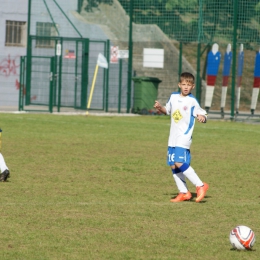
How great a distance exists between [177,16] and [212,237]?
2356 cm

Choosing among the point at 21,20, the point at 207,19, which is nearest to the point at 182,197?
the point at 207,19

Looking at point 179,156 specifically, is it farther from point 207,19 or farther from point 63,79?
point 63,79

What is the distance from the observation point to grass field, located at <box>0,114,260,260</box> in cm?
748

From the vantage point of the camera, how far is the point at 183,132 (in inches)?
421

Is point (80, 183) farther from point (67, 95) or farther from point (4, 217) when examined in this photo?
point (67, 95)

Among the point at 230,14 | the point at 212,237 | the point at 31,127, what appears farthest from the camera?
the point at 230,14

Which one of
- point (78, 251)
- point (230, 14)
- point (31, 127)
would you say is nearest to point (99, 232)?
point (78, 251)

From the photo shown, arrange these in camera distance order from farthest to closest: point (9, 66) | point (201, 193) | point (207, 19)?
point (9, 66), point (207, 19), point (201, 193)

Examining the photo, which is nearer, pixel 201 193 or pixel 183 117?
pixel 201 193

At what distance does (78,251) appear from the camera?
23.8 ft

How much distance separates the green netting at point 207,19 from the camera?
29.3 meters

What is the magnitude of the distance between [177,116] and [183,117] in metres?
0.09

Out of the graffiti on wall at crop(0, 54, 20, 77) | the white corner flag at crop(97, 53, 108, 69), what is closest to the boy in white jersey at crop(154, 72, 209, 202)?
the white corner flag at crop(97, 53, 108, 69)

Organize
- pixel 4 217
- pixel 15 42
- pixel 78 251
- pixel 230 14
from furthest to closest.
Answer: pixel 15 42 → pixel 230 14 → pixel 4 217 → pixel 78 251
